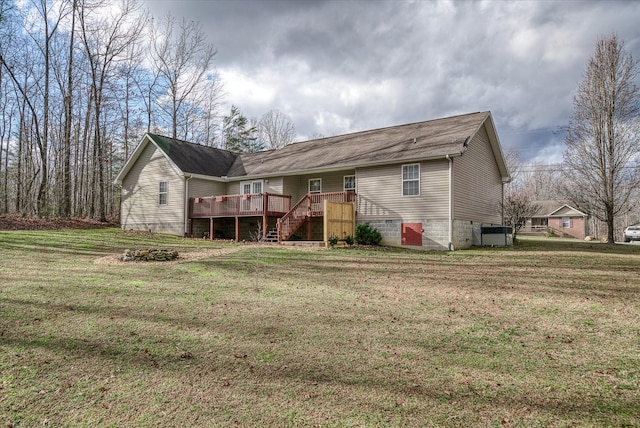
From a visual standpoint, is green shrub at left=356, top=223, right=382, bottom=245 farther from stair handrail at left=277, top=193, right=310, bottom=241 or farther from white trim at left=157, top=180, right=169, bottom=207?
white trim at left=157, top=180, right=169, bottom=207

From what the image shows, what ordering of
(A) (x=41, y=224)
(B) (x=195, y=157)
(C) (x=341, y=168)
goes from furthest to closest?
(B) (x=195, y=157) < (A) (x=41, y=224) < (C) (x=341, y=168)

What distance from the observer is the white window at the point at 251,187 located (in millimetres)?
21391

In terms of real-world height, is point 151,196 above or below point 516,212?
above

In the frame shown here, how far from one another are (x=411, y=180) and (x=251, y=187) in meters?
9.94

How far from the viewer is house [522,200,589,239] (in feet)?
129

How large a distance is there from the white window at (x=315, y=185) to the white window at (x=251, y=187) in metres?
3.19

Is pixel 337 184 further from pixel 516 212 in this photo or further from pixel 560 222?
pixel 560 222

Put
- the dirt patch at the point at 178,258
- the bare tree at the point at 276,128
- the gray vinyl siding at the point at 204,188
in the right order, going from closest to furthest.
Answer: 1. the dirt patch at the point at 178,258
2. the gray vinyl siding at the point at 204,188
3. the bare tree at the point at 276,128

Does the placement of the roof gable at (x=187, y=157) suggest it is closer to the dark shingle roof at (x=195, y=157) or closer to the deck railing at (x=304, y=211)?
the dark shingle roof at (x=195, y=157)

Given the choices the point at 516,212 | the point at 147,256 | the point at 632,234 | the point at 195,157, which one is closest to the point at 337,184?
the point at 195,157

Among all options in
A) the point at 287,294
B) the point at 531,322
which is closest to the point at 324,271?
the point at 287,294

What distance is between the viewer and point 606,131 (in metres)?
20.7

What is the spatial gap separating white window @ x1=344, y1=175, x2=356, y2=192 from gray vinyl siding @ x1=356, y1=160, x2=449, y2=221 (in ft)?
3.30

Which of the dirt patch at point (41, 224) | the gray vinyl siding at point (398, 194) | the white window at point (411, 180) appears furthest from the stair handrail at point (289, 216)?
the dirt patch at point (41, 224)
